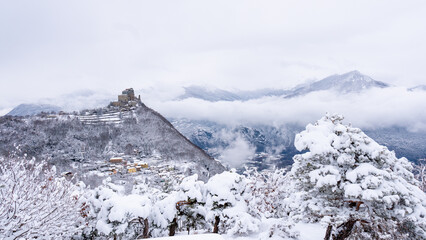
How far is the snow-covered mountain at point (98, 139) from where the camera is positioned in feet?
285

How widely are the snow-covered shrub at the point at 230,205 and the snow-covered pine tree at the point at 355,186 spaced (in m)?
3.15

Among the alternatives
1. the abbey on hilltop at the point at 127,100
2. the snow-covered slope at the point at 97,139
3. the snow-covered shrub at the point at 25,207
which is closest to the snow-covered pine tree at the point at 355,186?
the snow-covered shrub at the point at 25,207

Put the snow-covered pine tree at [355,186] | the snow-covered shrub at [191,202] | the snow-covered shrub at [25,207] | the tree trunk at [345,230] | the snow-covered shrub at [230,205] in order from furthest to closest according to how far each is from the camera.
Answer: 1. the snow-covered shrub at [191,202]
2. the snow-covered shrub at [230,205]
3. the tree trunk at [345,230]
4. the snow-covered pine tree at [355,186]
5. the snow-covered shrub at [25,207]

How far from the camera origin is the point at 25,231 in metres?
7.68

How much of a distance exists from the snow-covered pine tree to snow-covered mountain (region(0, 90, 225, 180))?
2963 inches

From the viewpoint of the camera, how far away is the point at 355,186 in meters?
8.09

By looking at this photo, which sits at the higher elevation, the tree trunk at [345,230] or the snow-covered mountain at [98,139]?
the tree trunk at [345,230]

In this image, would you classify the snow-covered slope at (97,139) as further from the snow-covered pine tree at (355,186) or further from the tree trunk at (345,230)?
the snow-covered pine tree at (355,186)

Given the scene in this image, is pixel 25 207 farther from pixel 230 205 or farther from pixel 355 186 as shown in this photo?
pixel 355 186

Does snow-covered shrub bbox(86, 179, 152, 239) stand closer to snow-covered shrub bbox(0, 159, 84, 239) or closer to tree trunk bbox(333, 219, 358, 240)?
snow-covered shrub bbox(0, 159, 84, 239)

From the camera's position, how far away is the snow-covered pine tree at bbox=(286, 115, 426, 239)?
25.9ft

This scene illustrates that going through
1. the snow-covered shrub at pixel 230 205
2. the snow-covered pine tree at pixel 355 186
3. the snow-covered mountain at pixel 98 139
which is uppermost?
the snow-covered pine tree at pixel 355 186

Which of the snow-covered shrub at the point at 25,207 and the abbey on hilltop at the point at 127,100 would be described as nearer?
the snow-covered shrub at the point at 25,207

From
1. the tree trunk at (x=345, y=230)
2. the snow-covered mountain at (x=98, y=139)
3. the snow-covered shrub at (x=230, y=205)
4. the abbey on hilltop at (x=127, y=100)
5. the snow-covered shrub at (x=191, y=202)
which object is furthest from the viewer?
the abbey on hilltop at (x=127, y=100)
